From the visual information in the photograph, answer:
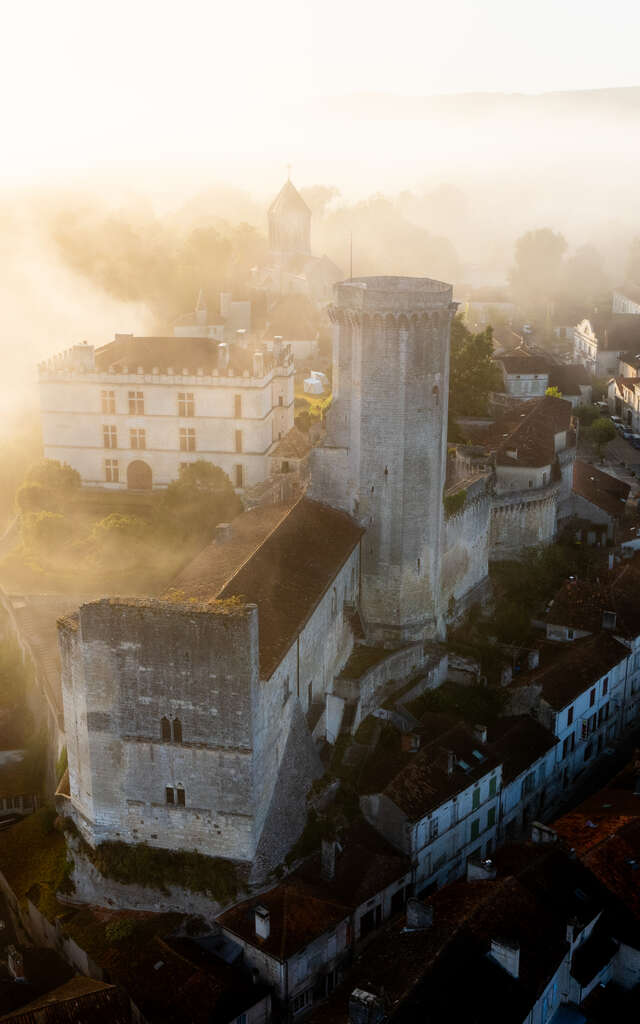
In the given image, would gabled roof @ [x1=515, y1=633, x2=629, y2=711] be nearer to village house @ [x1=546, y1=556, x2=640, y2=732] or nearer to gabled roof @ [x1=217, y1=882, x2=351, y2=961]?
village house @ [x1=546, y1=556, x2=640, y2=732]

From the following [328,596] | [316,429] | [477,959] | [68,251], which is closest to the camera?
[477,959]

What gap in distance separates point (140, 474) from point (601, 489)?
78.4ft

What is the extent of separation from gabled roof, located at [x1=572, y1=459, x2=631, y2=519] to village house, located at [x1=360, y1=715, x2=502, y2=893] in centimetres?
2403

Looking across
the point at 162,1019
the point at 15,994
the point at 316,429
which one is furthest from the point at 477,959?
the point at 316,429

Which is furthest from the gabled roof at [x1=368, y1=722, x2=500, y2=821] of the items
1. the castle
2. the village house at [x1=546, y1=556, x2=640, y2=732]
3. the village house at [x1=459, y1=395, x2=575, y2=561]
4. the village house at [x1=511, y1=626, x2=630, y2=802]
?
the village house at [x1=459, y1=395, x2=575, y2=561]

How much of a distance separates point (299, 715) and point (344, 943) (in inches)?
253

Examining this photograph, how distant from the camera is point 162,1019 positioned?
2719cm

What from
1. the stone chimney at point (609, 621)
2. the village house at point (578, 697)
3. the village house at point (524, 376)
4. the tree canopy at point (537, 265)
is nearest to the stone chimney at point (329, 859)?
the village house at point (578, 697)

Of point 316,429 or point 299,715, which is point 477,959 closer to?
point 299,715

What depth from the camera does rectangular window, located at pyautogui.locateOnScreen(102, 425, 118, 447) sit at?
2272 inches

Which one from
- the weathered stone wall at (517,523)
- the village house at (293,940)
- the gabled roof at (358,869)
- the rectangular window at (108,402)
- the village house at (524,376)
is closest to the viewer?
the village house at (293,940)

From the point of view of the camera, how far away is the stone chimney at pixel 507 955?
26.4 meters

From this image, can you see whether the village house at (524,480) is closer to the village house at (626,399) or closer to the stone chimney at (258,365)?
the stone chimney at (258,365)

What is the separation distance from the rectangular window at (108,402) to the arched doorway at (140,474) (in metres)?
2.79
